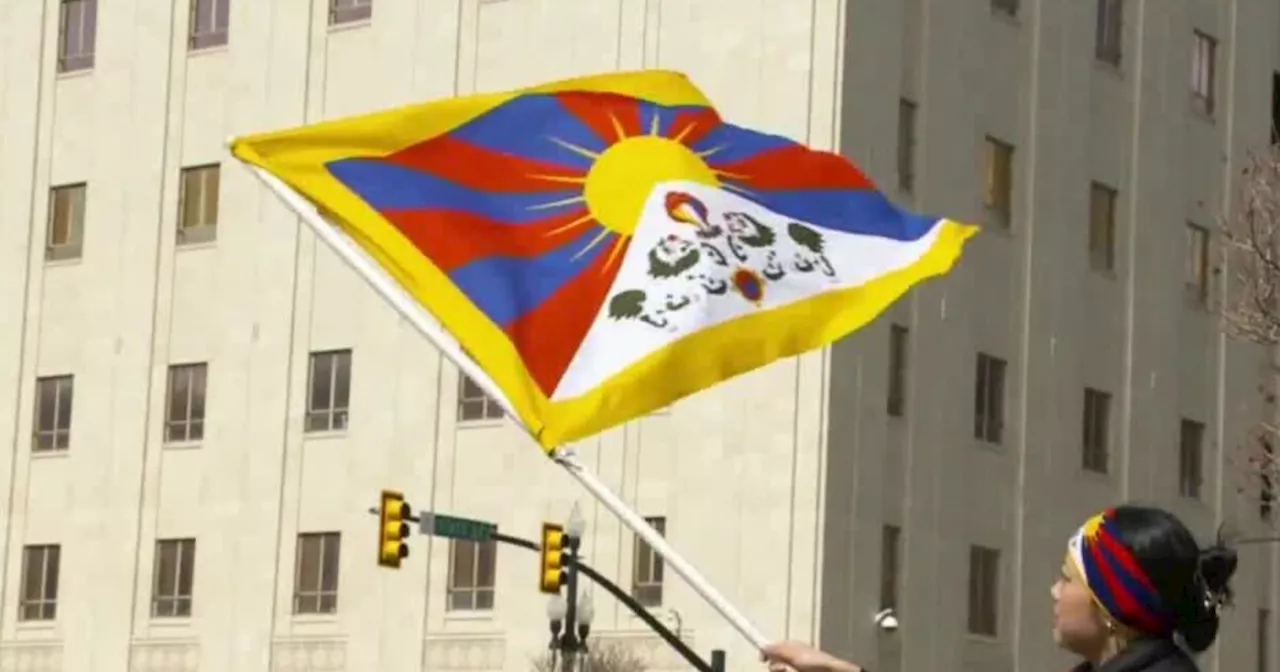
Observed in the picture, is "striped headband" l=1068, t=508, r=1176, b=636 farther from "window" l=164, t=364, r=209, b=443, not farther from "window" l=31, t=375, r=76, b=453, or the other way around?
"window" l=31, t=375, r=76, b=453

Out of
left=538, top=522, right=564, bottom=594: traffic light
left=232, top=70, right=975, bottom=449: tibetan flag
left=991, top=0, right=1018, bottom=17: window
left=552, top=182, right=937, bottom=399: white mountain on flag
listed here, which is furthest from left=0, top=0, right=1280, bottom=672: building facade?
left=552, top=182, right=937, bottom=399: white mountain on flag

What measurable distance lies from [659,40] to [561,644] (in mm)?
9412

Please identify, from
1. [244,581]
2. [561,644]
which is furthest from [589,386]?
[244,581]

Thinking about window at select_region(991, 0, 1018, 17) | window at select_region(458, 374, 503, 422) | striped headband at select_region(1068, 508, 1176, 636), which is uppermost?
window at select_region(991, 0, 1018, 17)

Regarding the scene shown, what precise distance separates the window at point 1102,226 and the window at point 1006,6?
336cm

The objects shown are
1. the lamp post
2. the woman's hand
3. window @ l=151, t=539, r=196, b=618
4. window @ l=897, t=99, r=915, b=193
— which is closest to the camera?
the woman's hand

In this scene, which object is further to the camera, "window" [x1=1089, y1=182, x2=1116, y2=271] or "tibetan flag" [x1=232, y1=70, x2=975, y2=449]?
"window" [x1=1089, y1=182, x2=1116, y2=271]

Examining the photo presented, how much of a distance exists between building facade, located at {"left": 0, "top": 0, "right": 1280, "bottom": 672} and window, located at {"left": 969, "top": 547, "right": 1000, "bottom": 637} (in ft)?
0.21

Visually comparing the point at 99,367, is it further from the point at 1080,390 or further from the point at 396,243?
the point at 396,243

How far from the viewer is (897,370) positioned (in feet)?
150

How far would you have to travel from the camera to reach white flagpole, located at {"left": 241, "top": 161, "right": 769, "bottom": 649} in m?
9.60

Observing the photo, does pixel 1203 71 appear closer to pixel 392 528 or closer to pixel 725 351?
pixel 392 528

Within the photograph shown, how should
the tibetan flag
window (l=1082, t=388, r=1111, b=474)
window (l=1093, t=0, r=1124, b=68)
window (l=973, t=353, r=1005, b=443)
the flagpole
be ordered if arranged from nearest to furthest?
the flagpole → the tibetan flag → window (l=973, t=353, r=1005, b=443) → window (l=1082, t=388, r=1111, b=474) → window (l=1093, t=0, r=1124, b=68)

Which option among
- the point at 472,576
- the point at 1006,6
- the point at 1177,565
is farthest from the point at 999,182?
the point at 1177,565
